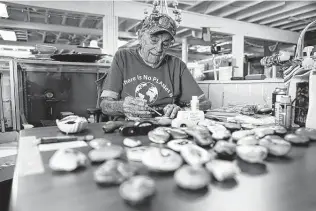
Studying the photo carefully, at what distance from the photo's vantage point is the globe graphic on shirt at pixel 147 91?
5.34 ft

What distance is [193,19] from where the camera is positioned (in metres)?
4.91

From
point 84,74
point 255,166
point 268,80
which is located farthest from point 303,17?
point 255,166

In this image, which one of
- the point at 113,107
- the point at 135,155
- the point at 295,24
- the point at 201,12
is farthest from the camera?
the point at 295,24

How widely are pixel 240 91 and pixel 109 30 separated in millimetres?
2313

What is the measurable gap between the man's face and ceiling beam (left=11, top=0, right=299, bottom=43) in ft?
8.28

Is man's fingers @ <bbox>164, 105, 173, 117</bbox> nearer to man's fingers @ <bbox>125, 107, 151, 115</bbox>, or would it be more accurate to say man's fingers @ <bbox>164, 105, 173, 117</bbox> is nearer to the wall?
man's fingers @ <bbox>125, 107, 151, 115</bbox>

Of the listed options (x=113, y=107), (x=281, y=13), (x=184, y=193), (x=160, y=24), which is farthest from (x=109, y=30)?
(x=281, y=13)

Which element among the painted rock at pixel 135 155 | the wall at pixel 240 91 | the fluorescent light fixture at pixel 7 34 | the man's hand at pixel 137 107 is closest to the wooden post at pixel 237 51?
the wall at pixel 240 91

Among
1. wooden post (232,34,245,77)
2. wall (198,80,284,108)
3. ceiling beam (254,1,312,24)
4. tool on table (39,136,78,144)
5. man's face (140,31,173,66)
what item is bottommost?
tool on table (39,136,78,144)

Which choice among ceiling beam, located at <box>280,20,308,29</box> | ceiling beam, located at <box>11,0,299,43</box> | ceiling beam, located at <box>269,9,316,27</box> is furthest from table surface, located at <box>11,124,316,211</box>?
ceiling beam, located at <box>280,20,308,29</box>

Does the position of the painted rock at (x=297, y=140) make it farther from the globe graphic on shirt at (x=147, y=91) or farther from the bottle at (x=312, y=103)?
the globe graphic on shirt at (x=147, y=91)

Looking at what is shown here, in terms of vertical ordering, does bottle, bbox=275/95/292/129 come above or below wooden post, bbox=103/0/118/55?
below

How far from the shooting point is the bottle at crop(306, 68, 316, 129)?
2.79 ft

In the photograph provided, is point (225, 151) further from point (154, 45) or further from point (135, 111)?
point (154, 45)
